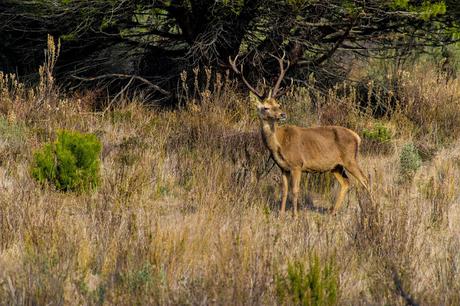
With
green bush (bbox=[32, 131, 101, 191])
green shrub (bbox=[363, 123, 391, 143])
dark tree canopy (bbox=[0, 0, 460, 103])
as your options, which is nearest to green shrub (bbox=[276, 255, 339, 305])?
green bush (bbox=[32, 131, 101, 191])

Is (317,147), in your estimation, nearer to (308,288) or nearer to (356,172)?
(356,172)

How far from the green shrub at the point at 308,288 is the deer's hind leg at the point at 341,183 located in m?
3.02

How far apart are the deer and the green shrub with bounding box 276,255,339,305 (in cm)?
279

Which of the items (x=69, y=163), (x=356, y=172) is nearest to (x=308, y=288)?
(x=356, y=172)

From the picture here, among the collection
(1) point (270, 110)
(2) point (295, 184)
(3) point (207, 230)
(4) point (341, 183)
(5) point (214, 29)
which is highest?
(5) point (214, 29)

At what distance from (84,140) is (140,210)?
2.04 meters

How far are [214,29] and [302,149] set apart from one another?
175 inches

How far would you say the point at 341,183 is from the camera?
8.34 metres

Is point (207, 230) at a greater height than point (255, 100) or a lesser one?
lesser

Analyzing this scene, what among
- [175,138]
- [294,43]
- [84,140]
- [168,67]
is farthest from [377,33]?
[84,140]

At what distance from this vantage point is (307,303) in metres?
4.80

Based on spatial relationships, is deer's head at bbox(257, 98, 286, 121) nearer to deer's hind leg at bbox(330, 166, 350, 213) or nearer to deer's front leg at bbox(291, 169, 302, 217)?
deer's front leg at bbox(291, 169, 302, 217)

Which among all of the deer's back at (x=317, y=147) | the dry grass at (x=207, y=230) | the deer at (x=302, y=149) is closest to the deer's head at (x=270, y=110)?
the deer at (x=302, y=149)

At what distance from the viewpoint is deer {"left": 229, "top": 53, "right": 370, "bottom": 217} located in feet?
25.8
